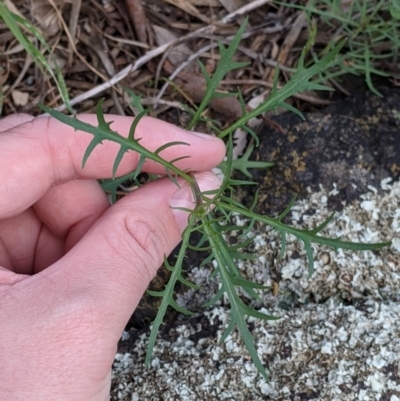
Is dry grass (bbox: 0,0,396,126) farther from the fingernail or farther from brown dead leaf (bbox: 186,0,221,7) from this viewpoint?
the fingernail

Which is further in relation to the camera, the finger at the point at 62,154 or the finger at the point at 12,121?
the finger at the point at 12,121

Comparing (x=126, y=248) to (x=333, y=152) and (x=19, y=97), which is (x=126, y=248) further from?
(x=19, y=97)

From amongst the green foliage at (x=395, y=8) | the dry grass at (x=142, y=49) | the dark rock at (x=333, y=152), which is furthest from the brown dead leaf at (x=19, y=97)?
the green foliage at (x=395, y=8)

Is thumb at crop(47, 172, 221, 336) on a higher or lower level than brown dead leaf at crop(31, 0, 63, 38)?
lower

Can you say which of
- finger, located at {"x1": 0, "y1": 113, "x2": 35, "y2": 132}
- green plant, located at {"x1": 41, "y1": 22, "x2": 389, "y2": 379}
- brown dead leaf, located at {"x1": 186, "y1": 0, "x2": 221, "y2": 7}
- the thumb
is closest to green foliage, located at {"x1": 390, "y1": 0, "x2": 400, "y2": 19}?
green plant, located at {"x1": 41, "y1": 22, "x2": 389, "y2": 379}

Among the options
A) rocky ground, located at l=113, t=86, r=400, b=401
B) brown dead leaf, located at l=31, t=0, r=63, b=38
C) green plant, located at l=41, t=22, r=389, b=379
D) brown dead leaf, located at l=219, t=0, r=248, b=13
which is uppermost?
brown dead leaf, located at l=31, t=0, r=63, b=38

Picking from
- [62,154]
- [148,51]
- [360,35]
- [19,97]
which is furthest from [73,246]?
[360,35]

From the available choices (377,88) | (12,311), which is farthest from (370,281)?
(12,311)

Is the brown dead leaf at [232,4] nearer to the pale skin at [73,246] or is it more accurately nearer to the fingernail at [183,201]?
the pale skin at [73,246]
